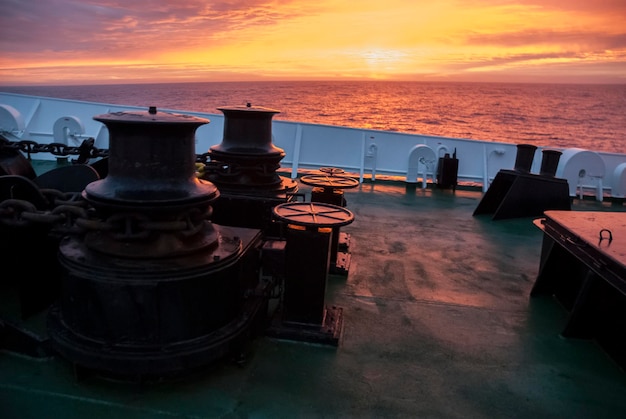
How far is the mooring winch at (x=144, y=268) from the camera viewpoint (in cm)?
256

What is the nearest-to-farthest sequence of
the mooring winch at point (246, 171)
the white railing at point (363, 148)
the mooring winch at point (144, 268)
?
the mooring winch at point (144, 268) < the mooring winch at point (246, 171) < the white railing at point (363, 148)

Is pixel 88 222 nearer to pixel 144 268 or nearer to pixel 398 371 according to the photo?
pixel 144 268

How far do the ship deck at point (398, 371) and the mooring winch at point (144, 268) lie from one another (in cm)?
20

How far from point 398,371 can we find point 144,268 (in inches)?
66.6

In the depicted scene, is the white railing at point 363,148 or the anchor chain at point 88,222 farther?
the white railing at point 363,148

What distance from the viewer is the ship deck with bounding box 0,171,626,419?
2590 millimetres

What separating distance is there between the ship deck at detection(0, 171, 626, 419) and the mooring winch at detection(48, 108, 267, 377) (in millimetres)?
205

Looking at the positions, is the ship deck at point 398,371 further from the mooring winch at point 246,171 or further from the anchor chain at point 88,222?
the mooring winch at point 246,171

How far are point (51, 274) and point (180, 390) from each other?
4.62ft

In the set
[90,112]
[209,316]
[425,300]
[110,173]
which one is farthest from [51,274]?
[90,112]

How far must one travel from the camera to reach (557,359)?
3.32m

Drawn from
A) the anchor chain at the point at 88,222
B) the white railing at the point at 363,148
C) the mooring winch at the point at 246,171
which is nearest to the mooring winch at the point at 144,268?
the anchor chain at the point at 88,222

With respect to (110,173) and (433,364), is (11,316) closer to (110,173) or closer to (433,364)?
(110,173)

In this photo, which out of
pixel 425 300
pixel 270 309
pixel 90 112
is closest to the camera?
pixel 270 309
